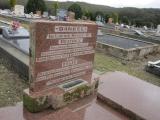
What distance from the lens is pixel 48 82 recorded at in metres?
2.74

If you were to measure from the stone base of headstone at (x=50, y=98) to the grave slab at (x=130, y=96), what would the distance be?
390mm

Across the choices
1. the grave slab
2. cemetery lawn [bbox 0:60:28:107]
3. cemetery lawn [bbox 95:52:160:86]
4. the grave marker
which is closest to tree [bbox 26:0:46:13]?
cemetery lawn [bbox 95:52:160:86]

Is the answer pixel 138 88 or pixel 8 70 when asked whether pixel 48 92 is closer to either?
pixel 138 88

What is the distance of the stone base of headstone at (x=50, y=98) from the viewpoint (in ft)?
8.20

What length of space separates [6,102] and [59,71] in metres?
1.62

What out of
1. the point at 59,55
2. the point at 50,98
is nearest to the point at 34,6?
the point at 59,55

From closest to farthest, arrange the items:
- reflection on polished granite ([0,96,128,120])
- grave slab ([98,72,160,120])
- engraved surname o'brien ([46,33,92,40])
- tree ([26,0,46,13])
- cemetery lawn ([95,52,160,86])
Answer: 1. reflection on polished granite ([0,96,128,120])
2. engraved surname o'brien ([46,33,92,40])
3. grave slab ([98,72,160,120])
4. cemetery lawn ([95,52,160,86])
5. tree ([26,0,46,13])

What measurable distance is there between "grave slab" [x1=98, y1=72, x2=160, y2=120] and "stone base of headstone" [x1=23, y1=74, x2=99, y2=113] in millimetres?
390

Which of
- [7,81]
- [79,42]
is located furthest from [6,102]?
[79,42]

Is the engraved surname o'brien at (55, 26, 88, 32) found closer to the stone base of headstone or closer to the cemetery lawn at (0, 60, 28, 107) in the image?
the stone base of headstone

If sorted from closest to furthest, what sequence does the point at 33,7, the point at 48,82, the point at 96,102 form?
1. the point at 48,82
2. the point at 96,102
3. the point at 33,7

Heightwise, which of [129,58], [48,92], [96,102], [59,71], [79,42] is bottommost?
[129,58]

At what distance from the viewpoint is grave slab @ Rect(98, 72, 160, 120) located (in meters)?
2.75

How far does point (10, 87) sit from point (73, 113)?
239cm
